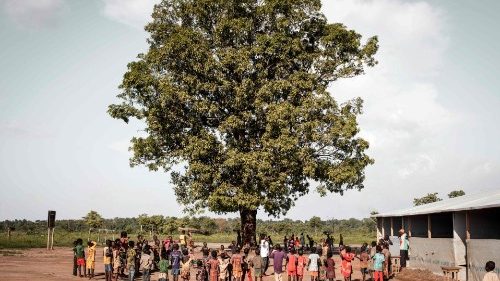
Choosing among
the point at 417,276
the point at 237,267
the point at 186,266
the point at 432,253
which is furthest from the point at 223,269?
the point at 432,253

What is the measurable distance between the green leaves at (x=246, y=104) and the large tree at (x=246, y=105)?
0.21ft

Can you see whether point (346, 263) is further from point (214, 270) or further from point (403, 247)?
point (403, 247)

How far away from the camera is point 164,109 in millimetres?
27656

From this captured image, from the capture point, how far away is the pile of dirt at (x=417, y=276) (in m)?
20.5

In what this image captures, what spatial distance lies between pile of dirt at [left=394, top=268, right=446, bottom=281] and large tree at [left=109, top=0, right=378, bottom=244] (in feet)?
22.0

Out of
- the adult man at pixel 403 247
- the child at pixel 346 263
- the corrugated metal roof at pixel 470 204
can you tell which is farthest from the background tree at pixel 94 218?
the child at pixel 346 263

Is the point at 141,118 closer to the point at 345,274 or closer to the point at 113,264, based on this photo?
the point at 113,264

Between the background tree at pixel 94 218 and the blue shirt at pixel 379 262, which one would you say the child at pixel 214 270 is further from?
the background tree at pixel 94 218

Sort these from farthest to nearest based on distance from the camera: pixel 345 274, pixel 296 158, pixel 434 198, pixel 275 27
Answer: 1. pixel 434 198
2. pixel 275 27
3. pixel 296 158
4. pixel 345 274

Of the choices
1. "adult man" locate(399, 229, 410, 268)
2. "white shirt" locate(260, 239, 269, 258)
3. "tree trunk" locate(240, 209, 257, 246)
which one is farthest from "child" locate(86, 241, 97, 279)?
"adult man" locate(399, 229, 410, 268)

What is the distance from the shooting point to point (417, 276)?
2152 centimetres

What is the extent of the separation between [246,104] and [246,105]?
0.12 m

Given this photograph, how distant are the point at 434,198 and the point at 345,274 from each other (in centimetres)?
5670

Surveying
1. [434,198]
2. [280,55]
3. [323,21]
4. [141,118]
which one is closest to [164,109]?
[141,118]
